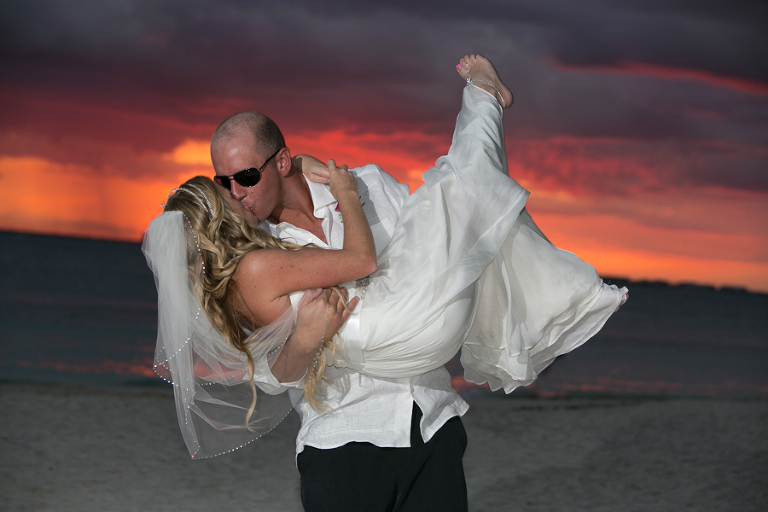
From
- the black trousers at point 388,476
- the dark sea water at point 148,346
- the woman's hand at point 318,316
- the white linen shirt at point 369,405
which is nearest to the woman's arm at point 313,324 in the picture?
the woman's hand at point 318,316

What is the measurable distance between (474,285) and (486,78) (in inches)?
37.4

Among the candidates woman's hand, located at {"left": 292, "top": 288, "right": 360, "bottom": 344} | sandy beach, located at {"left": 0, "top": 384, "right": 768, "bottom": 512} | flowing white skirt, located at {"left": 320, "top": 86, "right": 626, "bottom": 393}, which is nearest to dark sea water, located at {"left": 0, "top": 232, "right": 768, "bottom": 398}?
sandy beach, located at {"left": 0, "top": 384, "right": 768, "bottom": 512}

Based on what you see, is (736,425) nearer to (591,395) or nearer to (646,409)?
(646,409)

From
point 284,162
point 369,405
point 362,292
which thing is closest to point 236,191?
point 284,162

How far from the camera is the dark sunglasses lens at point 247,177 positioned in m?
2.55

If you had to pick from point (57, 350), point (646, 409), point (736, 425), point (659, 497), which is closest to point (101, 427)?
point (57, 350)

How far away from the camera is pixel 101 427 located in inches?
309

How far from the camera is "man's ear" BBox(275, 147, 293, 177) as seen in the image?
9.04 ft

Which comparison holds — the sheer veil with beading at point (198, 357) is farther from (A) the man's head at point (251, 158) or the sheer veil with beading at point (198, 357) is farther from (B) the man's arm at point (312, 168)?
(B) the man's arm at point (312, 168)

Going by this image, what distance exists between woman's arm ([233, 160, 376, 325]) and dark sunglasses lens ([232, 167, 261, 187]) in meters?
0.44

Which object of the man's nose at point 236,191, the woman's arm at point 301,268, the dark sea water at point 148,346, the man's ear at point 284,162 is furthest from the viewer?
the dark sea water at point 148,346

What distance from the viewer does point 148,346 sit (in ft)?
45.4

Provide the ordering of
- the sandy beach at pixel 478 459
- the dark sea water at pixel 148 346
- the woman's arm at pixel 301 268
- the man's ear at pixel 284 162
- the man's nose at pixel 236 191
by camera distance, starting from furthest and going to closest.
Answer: the dark sea water at pixel 148 346, the sandy beach at pixel 478 459, the man's ear at pixel 284 162, the man's nose at pixel 236 191, the woman's arm at pixel 301 268

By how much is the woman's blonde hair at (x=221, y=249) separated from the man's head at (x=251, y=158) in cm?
13
